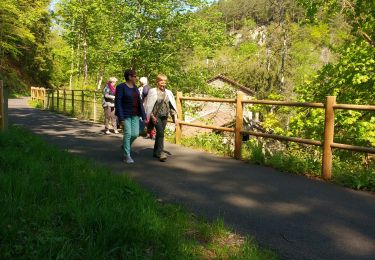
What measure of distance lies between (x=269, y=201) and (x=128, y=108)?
3424mm

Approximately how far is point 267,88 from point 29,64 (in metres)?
34.5

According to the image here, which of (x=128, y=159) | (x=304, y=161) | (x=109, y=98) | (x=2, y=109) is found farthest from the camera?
(x=109, y=98)

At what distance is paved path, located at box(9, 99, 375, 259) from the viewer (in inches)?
156

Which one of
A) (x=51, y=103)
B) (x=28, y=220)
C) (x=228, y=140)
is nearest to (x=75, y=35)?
(x=51, y=103)

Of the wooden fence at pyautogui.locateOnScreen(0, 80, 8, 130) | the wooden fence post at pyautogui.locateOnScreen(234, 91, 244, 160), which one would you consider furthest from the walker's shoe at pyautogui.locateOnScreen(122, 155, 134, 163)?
the wooden fence at pyautogui.locateOnScreen(0, 80, 8, 130)

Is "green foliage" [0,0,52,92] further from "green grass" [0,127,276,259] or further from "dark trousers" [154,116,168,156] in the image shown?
"green grass" [0,127,276,259]

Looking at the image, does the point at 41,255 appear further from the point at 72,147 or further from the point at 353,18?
the point at 353,18

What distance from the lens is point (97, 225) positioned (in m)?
3.76

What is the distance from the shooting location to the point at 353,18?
49.0ft

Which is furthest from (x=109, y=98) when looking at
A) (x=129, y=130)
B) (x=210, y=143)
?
(x=129, y=130)

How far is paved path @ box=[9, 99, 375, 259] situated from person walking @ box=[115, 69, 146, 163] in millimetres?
530

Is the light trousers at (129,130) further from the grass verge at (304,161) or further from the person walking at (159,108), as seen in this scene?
the grass verge at (304,161)

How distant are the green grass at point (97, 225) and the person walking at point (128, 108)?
93.8 inches

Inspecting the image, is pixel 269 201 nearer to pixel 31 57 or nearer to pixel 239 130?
pixel 239 130
